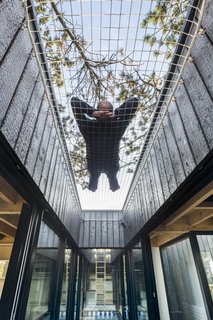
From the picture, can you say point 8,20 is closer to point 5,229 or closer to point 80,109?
point 80,109

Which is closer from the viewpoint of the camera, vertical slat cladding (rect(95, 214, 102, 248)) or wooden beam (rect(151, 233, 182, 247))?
wooden beam (rect(151, 233, 182, 247))

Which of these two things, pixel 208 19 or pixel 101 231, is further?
pixel 101 231

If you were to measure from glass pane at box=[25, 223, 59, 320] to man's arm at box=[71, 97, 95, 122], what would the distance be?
108cm

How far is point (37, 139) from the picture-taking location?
135 cm

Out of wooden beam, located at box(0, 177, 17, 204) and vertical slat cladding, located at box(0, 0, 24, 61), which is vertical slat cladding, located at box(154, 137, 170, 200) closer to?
wooden beam, located at box(0, 177, 17, 204)

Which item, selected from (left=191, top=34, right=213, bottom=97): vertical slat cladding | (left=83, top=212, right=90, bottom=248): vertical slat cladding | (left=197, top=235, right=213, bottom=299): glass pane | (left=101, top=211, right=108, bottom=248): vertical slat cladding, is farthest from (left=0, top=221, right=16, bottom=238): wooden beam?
(left=191, top=34, right=213, bottom=97): vertical slat cladding

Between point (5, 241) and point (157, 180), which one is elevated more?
point (157, 180)

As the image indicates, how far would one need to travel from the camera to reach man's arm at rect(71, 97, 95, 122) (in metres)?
1.66

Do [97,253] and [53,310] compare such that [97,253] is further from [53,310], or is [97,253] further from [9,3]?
[9,3]

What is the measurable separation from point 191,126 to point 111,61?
2.80 feet

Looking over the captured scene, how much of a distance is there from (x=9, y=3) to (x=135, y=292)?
14.4 ft

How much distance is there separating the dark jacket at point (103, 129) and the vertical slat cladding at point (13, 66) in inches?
22.8

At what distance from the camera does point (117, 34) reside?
1.33 meters

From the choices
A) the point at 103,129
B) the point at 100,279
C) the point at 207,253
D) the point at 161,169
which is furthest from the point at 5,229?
the point at 100,279
